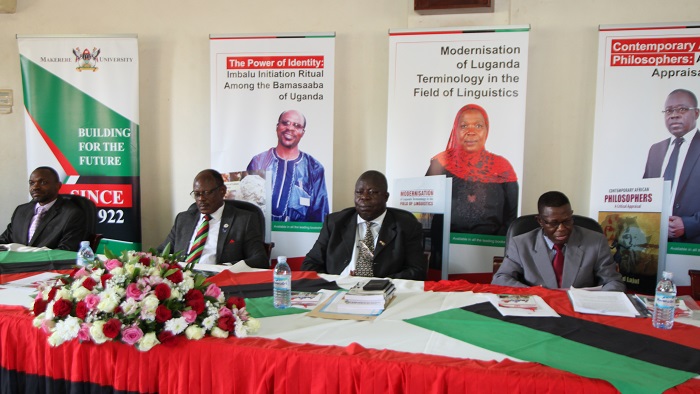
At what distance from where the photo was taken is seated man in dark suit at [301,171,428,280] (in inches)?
132

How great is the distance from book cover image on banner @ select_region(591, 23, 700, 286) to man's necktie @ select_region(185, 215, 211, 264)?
286 centimetres

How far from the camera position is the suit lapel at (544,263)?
284cm

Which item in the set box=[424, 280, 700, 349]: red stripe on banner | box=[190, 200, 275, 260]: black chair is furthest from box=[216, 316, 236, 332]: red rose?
box=[190, 200, 275, 260]: black chair

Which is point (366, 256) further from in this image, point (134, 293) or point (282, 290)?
point (134, 293)

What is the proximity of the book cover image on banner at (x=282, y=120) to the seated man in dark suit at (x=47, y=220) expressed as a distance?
1.26 metres

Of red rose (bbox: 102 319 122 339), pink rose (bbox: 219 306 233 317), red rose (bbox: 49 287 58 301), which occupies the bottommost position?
red rose (bbox: 102 319 122 339)

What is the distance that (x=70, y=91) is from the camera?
4.76 m

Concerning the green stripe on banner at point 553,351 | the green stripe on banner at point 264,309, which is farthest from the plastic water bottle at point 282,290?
the green stripe on banner at point 553,351

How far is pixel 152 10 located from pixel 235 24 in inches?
33.7

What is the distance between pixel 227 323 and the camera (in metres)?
1.91

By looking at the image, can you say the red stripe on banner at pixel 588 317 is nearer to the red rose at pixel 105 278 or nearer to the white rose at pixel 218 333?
the white rose at pixel 218 333

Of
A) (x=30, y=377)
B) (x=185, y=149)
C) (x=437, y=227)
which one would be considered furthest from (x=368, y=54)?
(x=30, y=377)

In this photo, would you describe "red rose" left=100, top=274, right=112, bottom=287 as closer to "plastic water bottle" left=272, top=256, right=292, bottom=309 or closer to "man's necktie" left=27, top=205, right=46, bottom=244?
"plastic water bottle" left=272, top=256, right=292, bottom=309

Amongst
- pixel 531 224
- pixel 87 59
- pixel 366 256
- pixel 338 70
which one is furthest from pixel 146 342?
pixel 87 59
